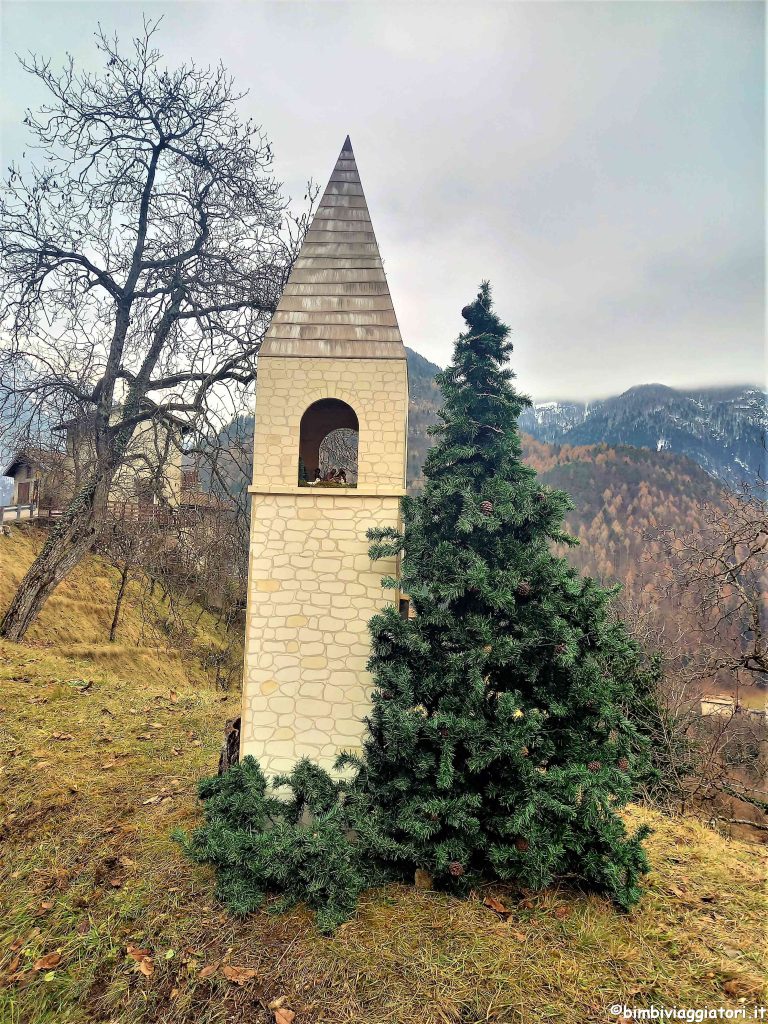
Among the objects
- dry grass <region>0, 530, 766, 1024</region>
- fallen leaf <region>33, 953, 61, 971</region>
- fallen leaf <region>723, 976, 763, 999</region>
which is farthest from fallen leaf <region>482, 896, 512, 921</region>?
fallen leaf <region>33, 953, 61, 971</region>

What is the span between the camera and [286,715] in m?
5.42

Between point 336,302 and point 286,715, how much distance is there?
4.36 meters

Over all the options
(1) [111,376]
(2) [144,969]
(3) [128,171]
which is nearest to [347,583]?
(2) [144,969]

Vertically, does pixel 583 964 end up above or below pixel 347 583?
below

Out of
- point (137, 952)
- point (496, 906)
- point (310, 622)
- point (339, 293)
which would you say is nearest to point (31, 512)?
point (339, 293)

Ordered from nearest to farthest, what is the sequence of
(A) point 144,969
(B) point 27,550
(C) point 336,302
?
1. (A) point 144,969
2. (C) point 336,302
3. (B) point 27,550

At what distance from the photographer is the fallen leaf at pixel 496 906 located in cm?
444

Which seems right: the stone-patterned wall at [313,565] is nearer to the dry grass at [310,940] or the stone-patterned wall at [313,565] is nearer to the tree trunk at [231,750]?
the tree trunk at [231,750]

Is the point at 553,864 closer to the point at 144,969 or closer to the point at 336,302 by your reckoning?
the point at 144,969

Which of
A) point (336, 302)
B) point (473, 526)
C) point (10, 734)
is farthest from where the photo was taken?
point (10, 734)

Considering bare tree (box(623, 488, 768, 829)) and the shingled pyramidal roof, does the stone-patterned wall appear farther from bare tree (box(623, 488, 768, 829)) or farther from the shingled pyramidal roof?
bare tree (box(623, 488, 768, 829))

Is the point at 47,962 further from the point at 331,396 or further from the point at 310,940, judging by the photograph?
the point at 331,396

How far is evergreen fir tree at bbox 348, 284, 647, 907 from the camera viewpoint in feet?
14.4

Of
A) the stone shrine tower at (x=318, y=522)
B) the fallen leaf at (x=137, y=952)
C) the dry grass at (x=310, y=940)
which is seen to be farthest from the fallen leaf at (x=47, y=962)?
the stone shrine tower at (x=318, y=522)
